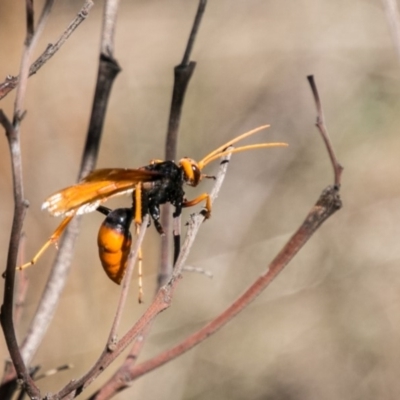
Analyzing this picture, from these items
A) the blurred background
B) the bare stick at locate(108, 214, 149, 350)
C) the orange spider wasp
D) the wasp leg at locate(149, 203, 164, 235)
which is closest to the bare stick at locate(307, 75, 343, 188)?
the orange spider wasp

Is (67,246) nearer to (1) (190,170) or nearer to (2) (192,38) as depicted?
(1) (190,170)

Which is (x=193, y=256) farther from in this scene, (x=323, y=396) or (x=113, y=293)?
(x=323, y=396)

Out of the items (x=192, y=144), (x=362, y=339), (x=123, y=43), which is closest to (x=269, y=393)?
(x=362, y=339)

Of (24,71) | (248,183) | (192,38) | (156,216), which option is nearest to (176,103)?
(192,38)


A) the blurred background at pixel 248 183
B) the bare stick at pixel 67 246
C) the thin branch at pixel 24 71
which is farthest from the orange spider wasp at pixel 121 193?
the blurred background at pixel 248 183

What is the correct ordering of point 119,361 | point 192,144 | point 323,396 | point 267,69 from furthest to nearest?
point 267,69, point 192,144, point 323,396, point 119,361

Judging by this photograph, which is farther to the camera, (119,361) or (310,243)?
(310,243)
